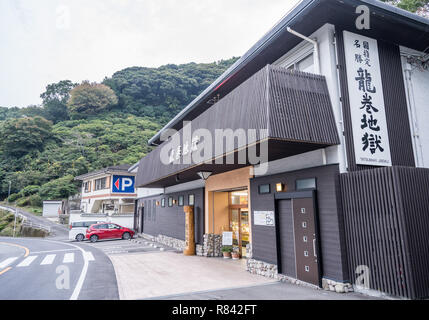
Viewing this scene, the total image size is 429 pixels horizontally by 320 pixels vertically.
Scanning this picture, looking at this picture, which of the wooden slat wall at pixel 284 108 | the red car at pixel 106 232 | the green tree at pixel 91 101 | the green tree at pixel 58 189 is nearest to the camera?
the wooden slat wall at pixel 284 108

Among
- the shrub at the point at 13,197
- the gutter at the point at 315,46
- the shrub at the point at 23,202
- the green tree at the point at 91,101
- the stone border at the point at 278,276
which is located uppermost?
the green tree at the point at 91,101

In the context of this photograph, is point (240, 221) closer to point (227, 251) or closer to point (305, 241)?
point (227, 251)

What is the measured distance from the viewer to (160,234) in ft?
64.5

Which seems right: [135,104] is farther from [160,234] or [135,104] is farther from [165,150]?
[165,150]

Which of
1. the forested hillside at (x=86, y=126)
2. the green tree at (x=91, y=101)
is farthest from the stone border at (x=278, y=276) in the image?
the green tree at (x=91, y=101)

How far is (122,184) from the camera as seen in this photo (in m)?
30.7

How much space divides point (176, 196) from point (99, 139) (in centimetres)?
3673

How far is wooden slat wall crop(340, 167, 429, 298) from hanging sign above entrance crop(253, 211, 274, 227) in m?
2.85

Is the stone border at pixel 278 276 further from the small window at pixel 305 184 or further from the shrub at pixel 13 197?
the shrub at pixel 13 197

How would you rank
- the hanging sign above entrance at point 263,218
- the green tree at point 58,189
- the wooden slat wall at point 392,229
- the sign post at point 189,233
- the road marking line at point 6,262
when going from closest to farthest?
the wooden slat wall at point 392,229
the hanging sign above entrance at point 263,218
the road marking line at point 6,262
the sign post at point 189,233
the green tree at point 58,189

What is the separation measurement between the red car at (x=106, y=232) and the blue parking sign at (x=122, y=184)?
8.33 metres

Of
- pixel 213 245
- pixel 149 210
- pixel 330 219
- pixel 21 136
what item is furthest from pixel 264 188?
pixel 21 136

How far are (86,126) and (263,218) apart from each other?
50994mm

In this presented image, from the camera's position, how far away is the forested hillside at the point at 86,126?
143 feet
